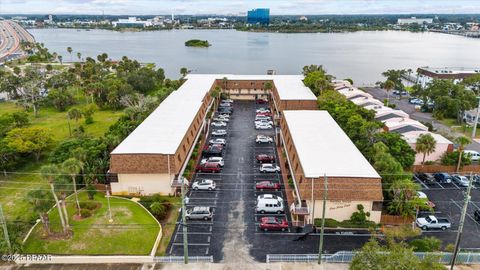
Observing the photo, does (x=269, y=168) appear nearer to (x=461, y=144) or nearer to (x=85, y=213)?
(x=85, y=213)

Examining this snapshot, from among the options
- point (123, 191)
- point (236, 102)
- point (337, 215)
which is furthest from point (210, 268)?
point (236, 102)

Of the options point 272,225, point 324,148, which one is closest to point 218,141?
point 324,148

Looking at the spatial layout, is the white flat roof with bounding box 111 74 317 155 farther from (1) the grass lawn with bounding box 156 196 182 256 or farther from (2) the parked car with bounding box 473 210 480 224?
(2) the parked car with bounding box 473 210 480 224

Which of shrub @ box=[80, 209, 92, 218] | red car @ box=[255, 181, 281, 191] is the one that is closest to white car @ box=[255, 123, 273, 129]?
red car @ box=[255, 181, 281, 191]

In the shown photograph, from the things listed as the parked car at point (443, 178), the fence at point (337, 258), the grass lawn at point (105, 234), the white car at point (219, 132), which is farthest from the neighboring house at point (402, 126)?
the grass lawn at point (105, 234)

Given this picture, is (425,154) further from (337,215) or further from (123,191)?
(123,191)

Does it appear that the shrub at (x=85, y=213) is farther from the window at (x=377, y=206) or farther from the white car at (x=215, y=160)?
the window at (x=377, y=206)
